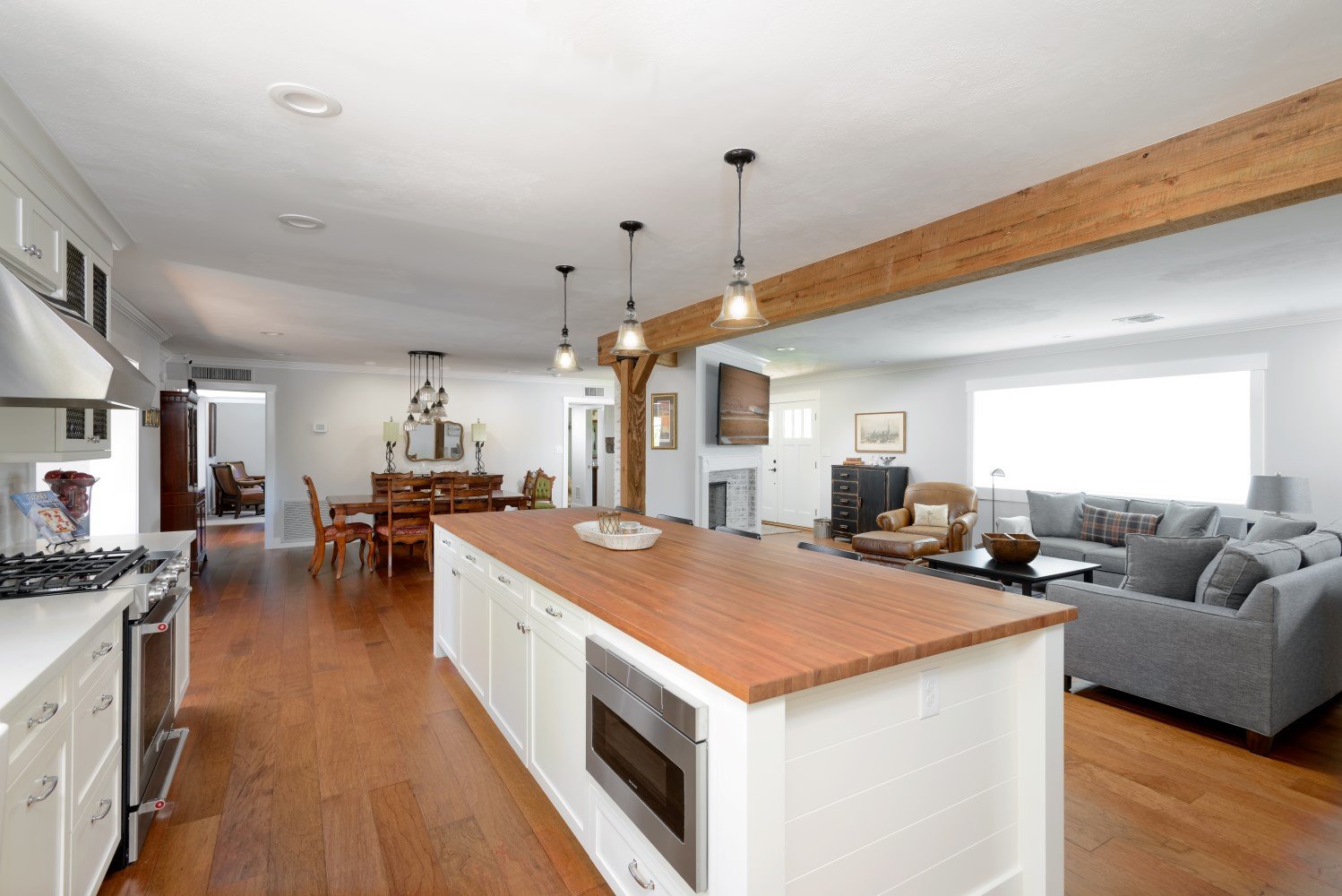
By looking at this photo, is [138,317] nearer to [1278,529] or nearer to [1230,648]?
[1230,648]

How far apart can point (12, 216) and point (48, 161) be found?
1.21 ft

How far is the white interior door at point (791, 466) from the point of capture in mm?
9555

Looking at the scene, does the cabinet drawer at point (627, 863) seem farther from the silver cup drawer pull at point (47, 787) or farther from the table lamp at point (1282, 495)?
the table lamp at point (1282, 495)

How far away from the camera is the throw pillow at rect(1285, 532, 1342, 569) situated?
122 inches

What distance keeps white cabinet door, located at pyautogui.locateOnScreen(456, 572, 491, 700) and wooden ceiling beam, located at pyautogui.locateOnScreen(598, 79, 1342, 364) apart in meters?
2.42

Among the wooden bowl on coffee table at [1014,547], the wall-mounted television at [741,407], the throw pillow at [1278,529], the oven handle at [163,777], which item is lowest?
the oven handle at [163,777]

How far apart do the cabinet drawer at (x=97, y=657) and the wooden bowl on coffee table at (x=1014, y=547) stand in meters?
4.16

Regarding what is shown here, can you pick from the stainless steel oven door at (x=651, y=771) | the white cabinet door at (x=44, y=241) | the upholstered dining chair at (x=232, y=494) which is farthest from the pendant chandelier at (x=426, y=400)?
the stainless steel oven door at (x=651, y=771)

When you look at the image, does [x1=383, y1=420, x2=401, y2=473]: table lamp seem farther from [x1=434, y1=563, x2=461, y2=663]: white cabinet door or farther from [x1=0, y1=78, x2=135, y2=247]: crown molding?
[x1=0, y1=78, x2=135, y2=247]: crown molding

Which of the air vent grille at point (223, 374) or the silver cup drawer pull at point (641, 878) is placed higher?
the air vent grille at point (223, 374)

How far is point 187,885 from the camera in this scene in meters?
1.88

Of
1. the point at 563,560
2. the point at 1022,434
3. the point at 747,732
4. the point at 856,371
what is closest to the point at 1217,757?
the point at 747,732

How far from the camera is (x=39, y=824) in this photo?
4.48ft

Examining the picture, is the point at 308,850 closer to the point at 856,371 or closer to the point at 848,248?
the point at 848,248
